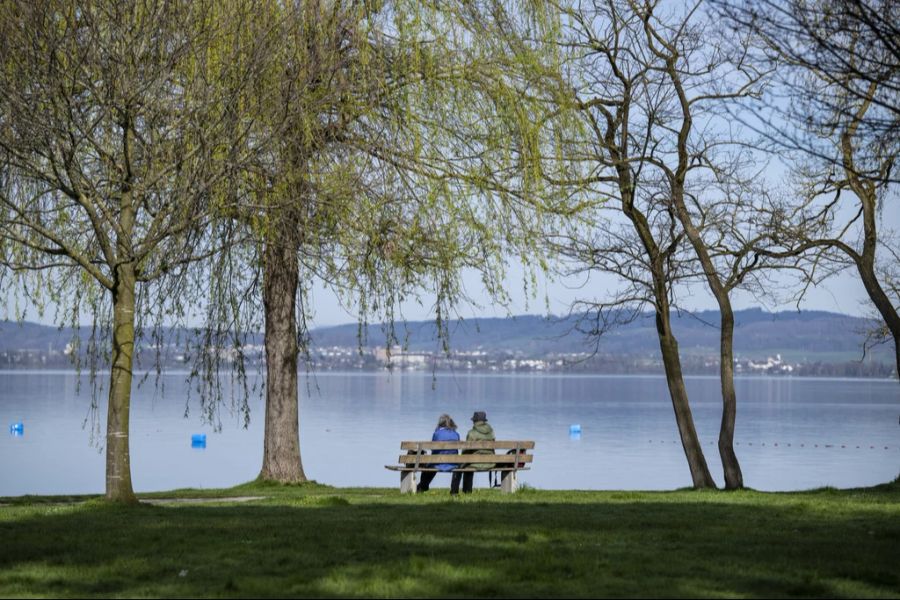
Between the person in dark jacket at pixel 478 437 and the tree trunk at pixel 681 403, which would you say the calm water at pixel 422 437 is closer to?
the person in dark jacket at pixel 478 437

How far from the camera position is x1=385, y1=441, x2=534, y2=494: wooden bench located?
17.7m

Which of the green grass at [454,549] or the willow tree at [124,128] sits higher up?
the willow tree at [124,128]

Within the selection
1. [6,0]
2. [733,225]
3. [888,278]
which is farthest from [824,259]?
[6,0]

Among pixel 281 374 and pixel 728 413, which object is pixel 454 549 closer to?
pixel 281 374

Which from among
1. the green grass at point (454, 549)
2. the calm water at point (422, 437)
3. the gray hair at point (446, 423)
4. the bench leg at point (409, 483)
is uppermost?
the gray hair at point (446, 423)

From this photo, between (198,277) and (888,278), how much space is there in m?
17.3

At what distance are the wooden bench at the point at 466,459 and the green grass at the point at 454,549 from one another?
2599mm

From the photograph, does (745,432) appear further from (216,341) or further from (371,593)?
(371,593)

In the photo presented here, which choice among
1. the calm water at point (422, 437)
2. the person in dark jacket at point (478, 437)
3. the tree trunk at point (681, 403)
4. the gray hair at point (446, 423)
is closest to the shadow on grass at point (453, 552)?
the person in dark jacket at point (478, 437)

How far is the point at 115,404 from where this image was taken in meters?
14.8

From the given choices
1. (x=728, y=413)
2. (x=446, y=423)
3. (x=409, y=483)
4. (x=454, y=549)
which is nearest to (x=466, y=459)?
(x=409, y=483)

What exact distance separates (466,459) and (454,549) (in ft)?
24.6

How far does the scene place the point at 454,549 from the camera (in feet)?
33.4

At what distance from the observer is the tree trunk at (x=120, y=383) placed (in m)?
14.8
